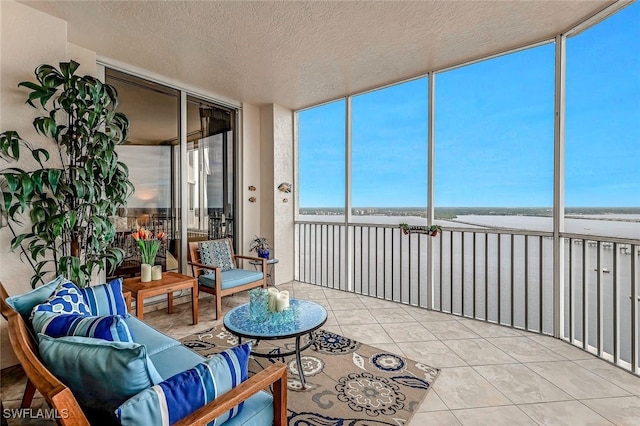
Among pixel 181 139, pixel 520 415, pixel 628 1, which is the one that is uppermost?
pixel 628 1

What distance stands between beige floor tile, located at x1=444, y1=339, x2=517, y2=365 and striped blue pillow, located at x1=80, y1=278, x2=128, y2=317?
268cm

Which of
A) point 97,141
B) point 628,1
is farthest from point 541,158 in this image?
point 97,141

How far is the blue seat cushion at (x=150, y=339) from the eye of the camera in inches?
66.4

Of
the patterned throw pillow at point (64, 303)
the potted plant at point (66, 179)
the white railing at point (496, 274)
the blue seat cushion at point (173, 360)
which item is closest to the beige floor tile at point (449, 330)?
the white railing at point (496, 274)

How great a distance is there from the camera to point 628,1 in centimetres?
223

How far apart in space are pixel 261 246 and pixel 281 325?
2.54m

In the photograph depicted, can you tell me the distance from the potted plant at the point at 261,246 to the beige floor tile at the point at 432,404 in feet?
9.55

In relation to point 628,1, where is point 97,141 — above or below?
below

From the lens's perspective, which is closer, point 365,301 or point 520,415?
point 520,415

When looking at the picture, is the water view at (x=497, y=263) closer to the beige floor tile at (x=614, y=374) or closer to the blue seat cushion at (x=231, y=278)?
the beige floor tile at (x=614, y=374)

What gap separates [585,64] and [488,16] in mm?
1013

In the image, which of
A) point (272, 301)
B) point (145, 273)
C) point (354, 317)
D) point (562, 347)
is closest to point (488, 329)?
point (562, 347)

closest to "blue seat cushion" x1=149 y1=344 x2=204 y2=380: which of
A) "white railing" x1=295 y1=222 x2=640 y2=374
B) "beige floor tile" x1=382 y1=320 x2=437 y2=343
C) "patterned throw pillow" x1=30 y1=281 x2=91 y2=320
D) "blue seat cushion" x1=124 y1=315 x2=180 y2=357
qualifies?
"blue seat cushion" x1=124 y1=315 x2=180 y2=357

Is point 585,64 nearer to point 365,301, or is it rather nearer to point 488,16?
point 488,16
